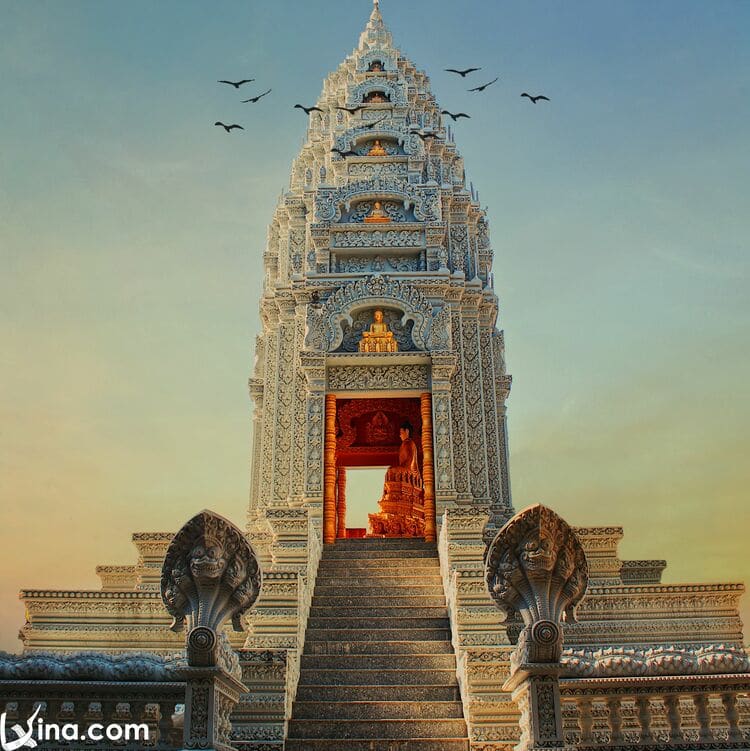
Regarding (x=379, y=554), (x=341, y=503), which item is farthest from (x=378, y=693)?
(x=341, y=503)

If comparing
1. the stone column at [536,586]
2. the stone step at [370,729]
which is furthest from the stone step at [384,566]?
the stone column at [536,586]

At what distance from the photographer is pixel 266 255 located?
22.0m

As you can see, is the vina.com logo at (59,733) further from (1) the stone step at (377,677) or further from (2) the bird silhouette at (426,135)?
(2) the bird silhouette at (426,135)

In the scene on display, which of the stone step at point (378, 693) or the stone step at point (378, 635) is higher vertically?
the stone step at point (378, 635)

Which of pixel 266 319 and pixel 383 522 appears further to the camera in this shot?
pixel 266 319

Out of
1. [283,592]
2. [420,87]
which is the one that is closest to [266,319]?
[420,87]

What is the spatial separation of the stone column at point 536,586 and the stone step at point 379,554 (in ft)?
24.0

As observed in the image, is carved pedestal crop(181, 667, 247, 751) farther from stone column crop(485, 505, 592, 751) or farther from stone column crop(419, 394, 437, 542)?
stone column crop(419, 394, 437, 542)

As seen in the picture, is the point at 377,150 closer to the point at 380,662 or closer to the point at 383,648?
the point at 383,648

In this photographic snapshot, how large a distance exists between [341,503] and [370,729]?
35.1 feet

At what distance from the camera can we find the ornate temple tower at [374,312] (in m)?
16.1

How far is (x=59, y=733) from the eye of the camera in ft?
18.7

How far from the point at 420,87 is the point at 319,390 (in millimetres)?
11420

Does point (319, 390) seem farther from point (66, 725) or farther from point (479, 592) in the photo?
point (66, 725)
